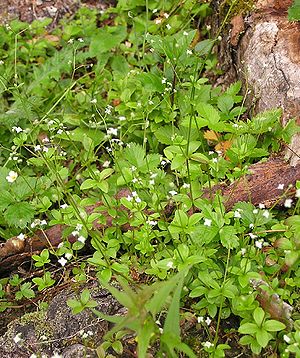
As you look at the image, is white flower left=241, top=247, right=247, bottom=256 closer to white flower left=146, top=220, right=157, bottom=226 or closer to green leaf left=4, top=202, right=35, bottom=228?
white flower left=146, top=220, right=157, bottom=226

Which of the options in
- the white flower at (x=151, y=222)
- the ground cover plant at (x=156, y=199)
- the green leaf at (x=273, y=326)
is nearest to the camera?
the green leaf at (x=273, y=326)

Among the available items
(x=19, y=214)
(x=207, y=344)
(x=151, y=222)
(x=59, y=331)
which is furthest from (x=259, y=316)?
(x=19, y=214)

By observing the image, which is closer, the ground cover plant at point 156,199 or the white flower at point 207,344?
the white flower at point 207,344

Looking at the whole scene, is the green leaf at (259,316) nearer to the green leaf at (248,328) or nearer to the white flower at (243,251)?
the green leaf at (248,328)

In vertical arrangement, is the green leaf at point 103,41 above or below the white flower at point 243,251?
above

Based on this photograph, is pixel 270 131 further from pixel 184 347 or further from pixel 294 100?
pixel 184 347

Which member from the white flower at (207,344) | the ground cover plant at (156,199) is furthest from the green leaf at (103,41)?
the white flower at (207,344)

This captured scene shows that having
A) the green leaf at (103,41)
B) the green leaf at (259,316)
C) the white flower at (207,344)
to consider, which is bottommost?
the white flower at (207,344)

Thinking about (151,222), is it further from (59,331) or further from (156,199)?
(59,331)

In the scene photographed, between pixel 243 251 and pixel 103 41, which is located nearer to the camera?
pixel 243 251
